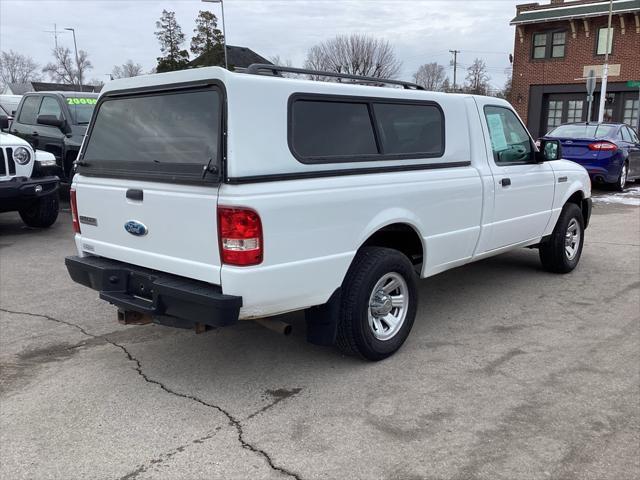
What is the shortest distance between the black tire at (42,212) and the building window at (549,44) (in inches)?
1121

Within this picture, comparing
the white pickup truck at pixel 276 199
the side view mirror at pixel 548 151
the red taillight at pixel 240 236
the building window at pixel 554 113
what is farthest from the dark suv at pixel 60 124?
the building window at pixel 554 113

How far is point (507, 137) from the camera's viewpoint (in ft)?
17.4

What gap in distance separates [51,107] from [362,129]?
8.94 meters

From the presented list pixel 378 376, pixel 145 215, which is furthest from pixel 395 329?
pixel 145 215

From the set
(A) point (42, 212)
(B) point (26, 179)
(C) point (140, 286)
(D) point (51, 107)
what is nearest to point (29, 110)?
(D) point (51, 107)

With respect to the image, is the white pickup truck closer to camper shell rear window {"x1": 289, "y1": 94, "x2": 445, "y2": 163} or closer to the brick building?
camper shell rear window {"x1": 289, "y1": 94, "x2": 445, "y2": 163}

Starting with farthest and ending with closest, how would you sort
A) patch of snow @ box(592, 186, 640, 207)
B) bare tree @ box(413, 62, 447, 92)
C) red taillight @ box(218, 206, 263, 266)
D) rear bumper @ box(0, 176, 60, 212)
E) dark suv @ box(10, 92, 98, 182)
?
bare tree @ box(413, 62, 447, 92) < patch of snow @ box(592, 186, 640, 207) < dark suv @ box(10, 92, 98, 182) < rear bumper @ box(0, 176, 60, 212) < red taillight @ box(218, 206, 263, 266)

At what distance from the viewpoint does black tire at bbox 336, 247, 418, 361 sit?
12.4ft

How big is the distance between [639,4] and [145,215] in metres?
30.3

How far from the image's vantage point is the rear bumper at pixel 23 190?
7897 millimetres

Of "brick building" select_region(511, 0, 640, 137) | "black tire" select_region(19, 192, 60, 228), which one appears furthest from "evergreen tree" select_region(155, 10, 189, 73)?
"black tire" select_region(19, 192, 60, 228)

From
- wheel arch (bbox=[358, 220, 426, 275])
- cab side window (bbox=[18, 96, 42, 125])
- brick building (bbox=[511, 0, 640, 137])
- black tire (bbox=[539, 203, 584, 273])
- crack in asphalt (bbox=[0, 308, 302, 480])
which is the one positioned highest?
brick building (bbox=[511, 0, 640, 137])

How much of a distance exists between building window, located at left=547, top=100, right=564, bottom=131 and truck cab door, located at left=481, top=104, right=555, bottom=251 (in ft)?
91.7

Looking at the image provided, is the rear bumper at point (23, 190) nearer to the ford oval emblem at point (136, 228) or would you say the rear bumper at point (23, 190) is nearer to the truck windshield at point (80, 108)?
the truck windshield at point (80, 108)
